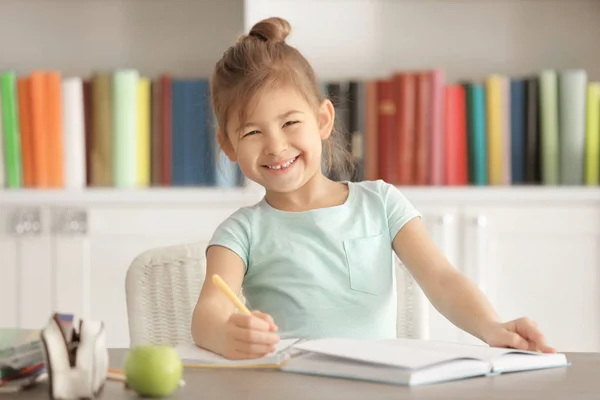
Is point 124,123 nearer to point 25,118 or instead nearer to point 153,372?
point 25,118

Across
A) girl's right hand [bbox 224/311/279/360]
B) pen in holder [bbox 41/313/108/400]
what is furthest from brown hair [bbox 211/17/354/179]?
pen in holder [bbox 41/313/108/400]

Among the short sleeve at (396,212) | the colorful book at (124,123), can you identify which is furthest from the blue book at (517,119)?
the short sleeve at (396,212)

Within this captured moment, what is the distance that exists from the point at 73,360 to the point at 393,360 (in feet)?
0.98

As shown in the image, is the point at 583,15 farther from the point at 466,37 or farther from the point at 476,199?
A: the point at 476,199

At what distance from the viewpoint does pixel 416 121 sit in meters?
2.60

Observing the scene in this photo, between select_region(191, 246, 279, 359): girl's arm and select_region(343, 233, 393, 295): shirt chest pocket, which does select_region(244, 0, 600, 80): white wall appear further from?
select_region(191, 246, 279, 359): girl's arm

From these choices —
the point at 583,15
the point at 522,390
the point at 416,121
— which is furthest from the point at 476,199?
the point at 522,390

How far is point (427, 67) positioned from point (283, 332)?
5.57ft

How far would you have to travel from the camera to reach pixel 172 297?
1513mm

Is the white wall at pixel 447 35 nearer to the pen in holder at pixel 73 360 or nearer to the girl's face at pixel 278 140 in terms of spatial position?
the girl's face at pixel 278 140

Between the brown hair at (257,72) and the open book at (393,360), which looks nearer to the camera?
the open book at (393,360)

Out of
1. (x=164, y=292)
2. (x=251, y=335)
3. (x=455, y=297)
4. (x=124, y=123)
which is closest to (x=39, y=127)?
(x=124, y=123)

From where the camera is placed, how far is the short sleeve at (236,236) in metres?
1.37

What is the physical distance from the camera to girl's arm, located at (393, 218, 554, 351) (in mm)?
1077
